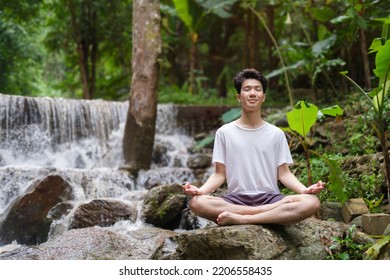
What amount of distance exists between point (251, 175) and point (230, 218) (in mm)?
335

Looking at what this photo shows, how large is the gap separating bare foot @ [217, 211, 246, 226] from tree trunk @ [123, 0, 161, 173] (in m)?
4.37

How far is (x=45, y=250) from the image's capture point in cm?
404

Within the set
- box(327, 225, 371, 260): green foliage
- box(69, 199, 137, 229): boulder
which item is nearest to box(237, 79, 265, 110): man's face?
box(327, 225, 371, 260): green foliage

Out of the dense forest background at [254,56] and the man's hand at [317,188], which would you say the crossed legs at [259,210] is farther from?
the dense forest background at [254,56]

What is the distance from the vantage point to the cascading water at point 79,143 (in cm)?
705

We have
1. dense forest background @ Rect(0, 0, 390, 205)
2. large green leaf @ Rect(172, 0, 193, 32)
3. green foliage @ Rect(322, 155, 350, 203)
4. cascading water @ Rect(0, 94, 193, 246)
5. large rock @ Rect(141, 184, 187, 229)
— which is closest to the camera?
green foliage @ Rect(322, 155, 350, 203)

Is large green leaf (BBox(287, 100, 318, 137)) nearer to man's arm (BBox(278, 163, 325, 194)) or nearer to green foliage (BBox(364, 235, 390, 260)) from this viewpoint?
man's arm (BBox(278, 163, 325, 194))

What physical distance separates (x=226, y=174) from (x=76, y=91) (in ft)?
49.7

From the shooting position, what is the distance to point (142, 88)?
7.31 meters

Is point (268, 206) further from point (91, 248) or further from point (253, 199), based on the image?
point (91, 248)

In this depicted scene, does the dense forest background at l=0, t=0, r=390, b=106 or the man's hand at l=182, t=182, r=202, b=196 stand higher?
the dense forest background at l=0, t=0, r=390, b=106

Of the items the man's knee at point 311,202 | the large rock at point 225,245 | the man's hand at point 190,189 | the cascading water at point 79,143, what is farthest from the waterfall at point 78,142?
the man's knee at point 311,202

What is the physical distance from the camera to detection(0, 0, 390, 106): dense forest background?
7941 millimetres
